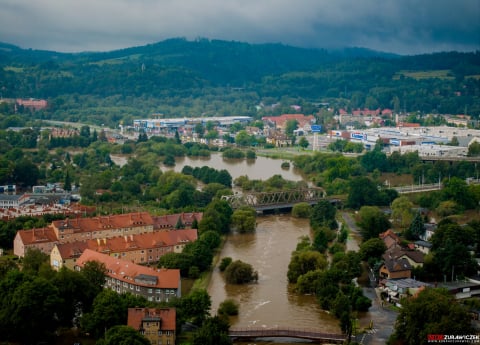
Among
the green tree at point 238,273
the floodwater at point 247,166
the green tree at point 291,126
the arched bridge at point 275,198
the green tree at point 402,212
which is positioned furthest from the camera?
the green tree at point 291,126

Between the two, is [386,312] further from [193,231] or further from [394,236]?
[193,231]

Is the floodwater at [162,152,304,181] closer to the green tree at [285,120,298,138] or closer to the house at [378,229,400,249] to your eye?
the green tree at [285,120,298,138]

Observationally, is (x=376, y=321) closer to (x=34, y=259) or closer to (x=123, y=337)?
(x=123, y=337)

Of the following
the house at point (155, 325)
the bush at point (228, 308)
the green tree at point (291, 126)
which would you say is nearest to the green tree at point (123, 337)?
the house at point (155, 325)

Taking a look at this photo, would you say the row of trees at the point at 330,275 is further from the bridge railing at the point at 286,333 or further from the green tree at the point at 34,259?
the green tree at the point at 34,259

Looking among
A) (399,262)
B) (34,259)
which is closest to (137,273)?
(34,259)

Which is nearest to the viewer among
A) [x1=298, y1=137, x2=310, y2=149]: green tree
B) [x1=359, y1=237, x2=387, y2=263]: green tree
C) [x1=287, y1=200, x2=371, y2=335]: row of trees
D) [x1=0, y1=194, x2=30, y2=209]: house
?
[x1=287, y1=200, x2=371, y2=335]: row of trees

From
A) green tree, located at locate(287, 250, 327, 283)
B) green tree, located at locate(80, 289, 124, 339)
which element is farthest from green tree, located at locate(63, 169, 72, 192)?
green tree, located at locate(80, 289, 124, 339)
